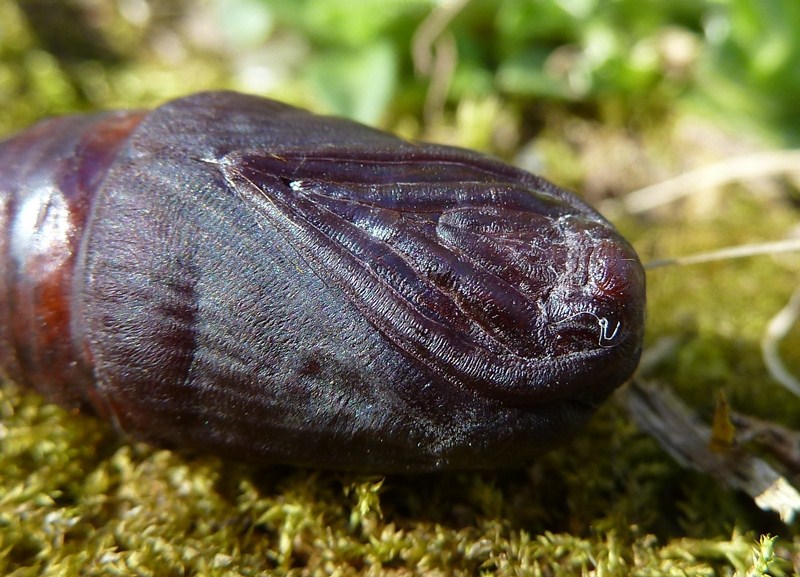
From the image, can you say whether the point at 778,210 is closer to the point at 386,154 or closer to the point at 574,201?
the point at 574,201

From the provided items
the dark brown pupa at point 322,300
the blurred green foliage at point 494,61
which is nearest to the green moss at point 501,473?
the blurred green foliage at point 494,61

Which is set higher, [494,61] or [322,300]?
[494,61]

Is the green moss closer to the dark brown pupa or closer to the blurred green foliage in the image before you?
the blurred green foliage

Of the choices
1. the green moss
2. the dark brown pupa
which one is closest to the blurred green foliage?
the green moss

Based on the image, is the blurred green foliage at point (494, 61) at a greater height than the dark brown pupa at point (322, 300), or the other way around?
the blurred green foliage at point (494, 61)

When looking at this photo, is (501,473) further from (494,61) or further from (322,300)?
(494,61)

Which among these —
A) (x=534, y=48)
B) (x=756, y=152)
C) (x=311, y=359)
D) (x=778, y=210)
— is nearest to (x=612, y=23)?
(x=534, y=48)

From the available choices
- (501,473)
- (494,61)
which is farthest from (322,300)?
(494,61)

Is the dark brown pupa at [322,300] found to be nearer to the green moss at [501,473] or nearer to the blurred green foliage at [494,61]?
the green moss at [501,473]
